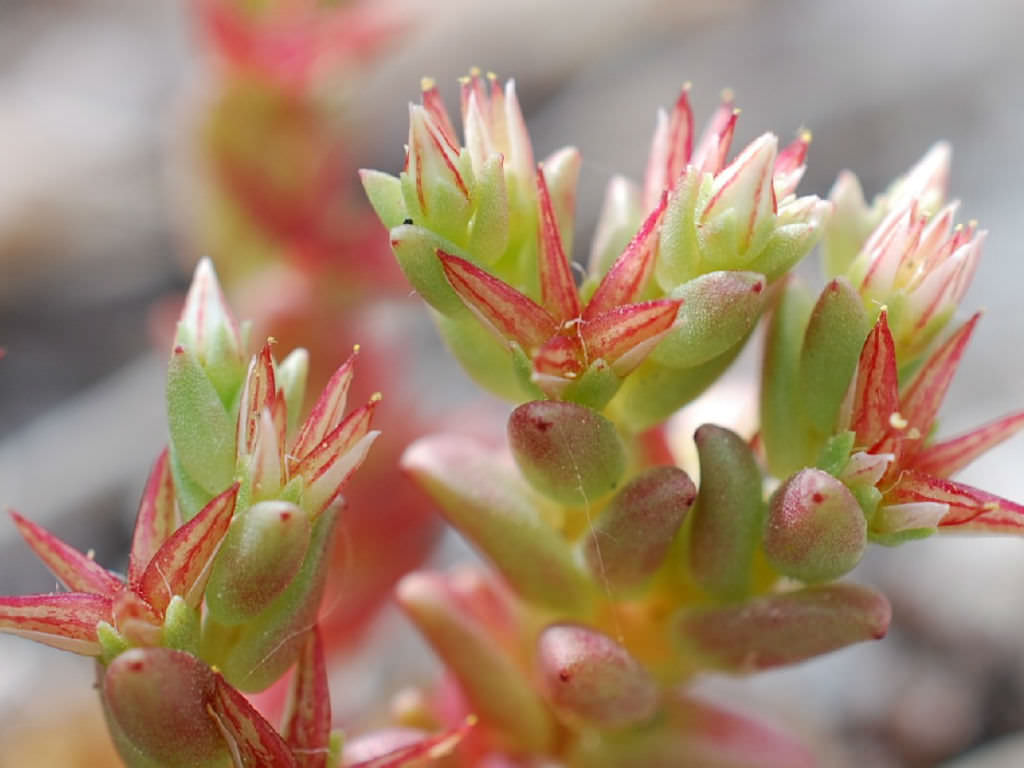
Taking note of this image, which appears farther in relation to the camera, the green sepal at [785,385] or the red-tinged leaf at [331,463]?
the green sepal at [785,385]

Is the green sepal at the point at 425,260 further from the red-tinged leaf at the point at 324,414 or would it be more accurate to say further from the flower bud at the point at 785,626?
the flower bud at the point at 785,626

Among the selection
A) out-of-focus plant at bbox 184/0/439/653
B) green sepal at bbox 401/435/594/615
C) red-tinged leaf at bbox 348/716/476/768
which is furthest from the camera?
out-of-focus plant at bbox 184/0/439/653

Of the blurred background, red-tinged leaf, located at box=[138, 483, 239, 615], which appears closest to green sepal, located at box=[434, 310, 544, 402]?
red-tinged leaf, located at box=[138, 483, 239, 615]

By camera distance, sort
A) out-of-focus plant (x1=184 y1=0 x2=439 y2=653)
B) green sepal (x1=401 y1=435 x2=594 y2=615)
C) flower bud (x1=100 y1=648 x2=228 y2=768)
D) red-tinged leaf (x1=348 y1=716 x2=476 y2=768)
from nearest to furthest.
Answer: flower bud (x1=100 y1=648 x2=228 y2=768) < red-tinged leaf (x1=348 y1=716 x2=476 y2=768) < green sepal (x1=401 y1=435 x2=594 y2=615) < out-of-focus plant (x1=184 y1=0 x2=439 y2=653)

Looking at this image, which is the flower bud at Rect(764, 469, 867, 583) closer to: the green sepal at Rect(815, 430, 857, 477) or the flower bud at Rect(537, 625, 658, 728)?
the green sepal at Rect(815, 430, 857, 477)

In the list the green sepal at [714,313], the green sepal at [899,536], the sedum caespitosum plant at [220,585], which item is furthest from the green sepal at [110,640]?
the green sepal at [899,536]

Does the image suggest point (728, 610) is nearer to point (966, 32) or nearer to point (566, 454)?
point (566, 454)

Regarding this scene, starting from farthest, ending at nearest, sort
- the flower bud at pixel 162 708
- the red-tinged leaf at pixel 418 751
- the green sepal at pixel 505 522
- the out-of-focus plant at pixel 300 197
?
the out-of-focus plant at pixel 300 197, the green sepal at pixel 505 522, the red-tinged leaf at pixel 418 751, the flower bud at pixel 162 708
